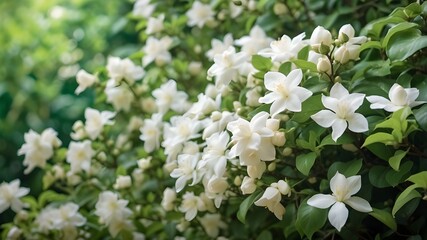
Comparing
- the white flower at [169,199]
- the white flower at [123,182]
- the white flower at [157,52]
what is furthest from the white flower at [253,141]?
the white flower at [157,52]

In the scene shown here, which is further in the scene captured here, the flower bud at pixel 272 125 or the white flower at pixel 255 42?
the white flower at pixel 255 42

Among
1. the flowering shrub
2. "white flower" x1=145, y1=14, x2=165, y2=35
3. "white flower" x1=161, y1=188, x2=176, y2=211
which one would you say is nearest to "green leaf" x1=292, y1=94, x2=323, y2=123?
the flowering shrub

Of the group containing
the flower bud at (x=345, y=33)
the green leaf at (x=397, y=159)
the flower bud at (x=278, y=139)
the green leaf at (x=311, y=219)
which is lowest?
the green leaf at (x=311, y=219)

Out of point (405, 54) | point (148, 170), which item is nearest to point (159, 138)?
point (148, 170)

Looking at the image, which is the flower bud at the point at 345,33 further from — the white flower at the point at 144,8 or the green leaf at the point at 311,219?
the white flower at the point at 144,8

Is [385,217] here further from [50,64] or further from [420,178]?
[50,64]

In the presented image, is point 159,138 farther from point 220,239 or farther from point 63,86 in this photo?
point 63,86

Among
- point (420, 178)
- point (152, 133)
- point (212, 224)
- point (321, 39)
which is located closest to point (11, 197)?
point (152, 133)
